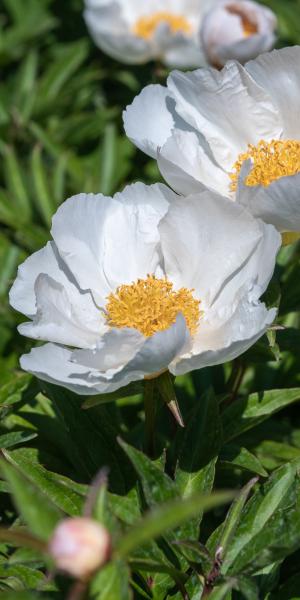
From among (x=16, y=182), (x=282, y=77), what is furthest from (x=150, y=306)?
(x=16, y=182)

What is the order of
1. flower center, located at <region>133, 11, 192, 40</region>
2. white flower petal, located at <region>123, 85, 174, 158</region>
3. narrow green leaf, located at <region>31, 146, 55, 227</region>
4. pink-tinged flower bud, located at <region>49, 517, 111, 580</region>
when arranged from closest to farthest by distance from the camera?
pink-tinged flower bud, located at <region>49, 517, 111, 580</region>
white flower petal, located at <region>123, 85, 174, 158</region>
narrow green leaf, located at <region>31, 146, 55, 227</region>
flower center, located at <region>133, 11, 192, 40</region>

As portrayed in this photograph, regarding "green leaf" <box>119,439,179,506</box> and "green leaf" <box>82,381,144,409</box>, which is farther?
"green leaf" <box>82,381,144,409</box>

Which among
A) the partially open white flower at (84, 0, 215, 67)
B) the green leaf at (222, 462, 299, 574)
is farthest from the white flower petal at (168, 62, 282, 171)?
the partially open white flower at (84, 0, 215, 67)

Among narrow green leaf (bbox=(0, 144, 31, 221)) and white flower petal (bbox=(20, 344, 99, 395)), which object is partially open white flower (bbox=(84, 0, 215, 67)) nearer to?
narrow green leaf (bbox=(0, 144, 31, 221))

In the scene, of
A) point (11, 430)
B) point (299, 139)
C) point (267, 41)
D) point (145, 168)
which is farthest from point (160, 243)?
point (145, 168)

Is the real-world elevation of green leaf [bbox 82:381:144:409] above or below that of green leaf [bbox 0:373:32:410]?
above

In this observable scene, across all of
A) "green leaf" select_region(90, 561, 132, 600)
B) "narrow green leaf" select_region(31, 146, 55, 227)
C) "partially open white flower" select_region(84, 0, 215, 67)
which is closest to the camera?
"green leaf" select_region(90, 561, 132, 600)

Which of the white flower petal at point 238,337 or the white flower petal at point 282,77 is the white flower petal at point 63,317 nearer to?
the white flower petal at point 238,337
